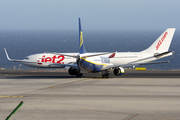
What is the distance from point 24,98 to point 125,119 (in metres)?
14.0

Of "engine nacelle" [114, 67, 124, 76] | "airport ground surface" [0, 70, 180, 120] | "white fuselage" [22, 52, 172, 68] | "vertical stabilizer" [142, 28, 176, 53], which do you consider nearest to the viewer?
"airport ground surface" [0, 70, 180, 120]

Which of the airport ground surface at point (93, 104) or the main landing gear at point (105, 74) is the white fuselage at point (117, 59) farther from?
the airport ground surface at point (93, 104)

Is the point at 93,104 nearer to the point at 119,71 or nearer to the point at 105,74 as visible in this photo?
the point at 119,71

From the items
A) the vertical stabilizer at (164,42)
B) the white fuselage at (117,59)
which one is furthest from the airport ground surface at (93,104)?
the vertical stabilizer at (164,42)

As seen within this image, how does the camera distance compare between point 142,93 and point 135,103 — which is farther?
point 142,93

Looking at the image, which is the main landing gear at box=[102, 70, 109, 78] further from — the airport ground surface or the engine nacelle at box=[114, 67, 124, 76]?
the airport ground surface

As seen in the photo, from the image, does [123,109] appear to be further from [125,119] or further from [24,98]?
[24,98]

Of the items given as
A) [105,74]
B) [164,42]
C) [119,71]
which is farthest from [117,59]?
[119,71]

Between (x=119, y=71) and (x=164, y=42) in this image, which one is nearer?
(x=119, y=71)

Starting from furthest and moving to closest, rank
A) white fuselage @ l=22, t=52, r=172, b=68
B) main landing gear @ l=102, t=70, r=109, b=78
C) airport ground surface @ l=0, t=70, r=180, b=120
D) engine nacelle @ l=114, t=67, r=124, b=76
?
white fuselage @ l=22, t=52, r=172, b=68 → main landing gear @ l=102, t=70, r=109, b=78 → engine nacelle @ l=114, t=67, r=124, b=76 → airport ground surface @ l=0, t=70, r=180, b=120

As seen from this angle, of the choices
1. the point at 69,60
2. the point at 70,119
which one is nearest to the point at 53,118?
the point at 70,119

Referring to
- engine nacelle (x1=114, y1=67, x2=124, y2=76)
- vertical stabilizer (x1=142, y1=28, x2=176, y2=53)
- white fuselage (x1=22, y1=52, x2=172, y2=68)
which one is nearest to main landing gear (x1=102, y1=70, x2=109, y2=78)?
engine nacelle (x1=114, y1=67, x2=124, y2=76)

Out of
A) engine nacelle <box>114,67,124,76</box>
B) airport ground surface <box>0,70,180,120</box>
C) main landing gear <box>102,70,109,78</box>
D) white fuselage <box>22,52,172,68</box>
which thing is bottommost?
airport ground surface <box>0,70,180,120</box>

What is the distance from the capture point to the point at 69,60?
72375 millimetres
